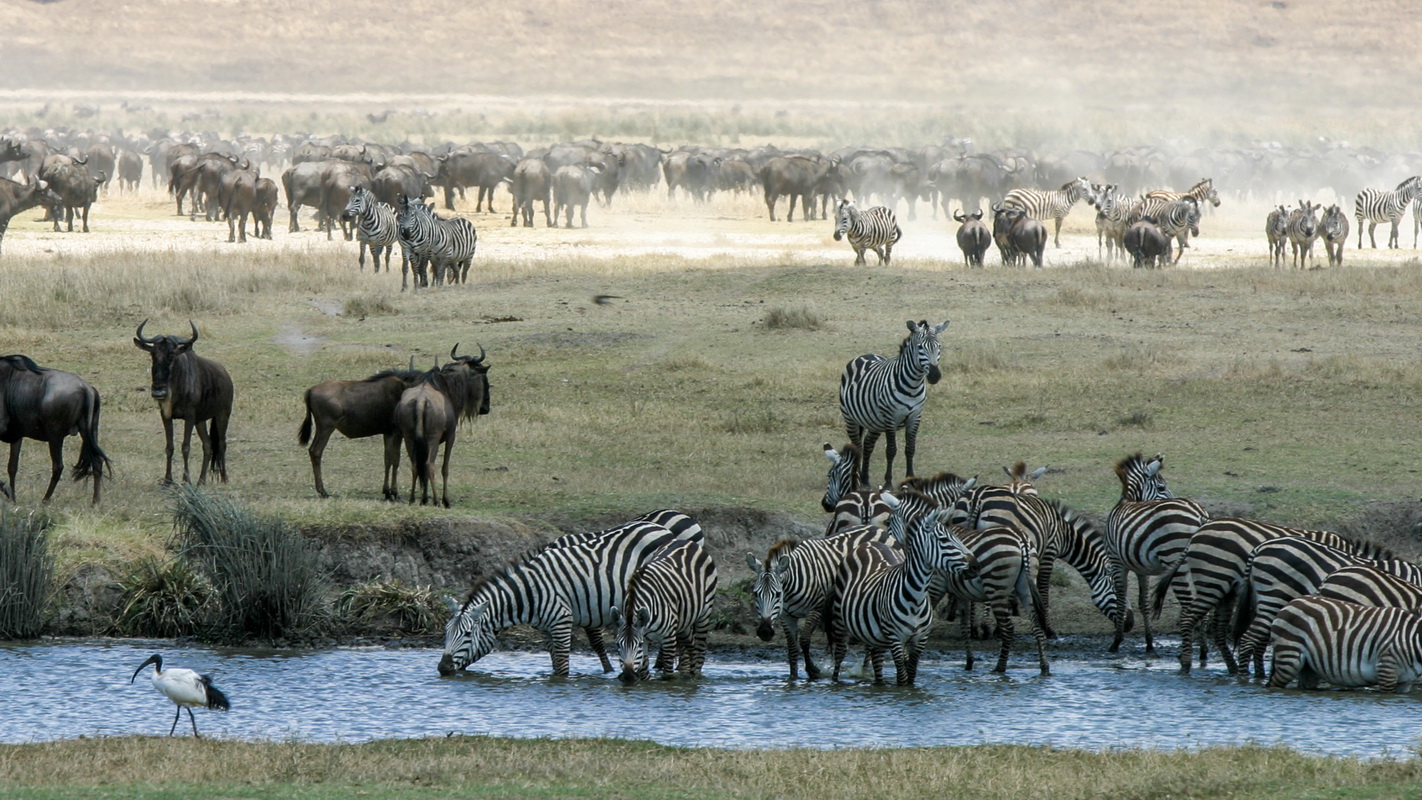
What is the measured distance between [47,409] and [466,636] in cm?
515

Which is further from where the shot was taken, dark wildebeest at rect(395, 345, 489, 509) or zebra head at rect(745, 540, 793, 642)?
dark wildebeest at rect(395, 345, 489, 509)

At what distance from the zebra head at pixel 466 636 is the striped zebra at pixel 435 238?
66.1ft

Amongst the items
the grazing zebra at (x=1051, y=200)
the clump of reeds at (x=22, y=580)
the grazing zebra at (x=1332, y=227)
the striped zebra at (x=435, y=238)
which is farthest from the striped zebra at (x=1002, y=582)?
the grazing zebra at (x=1051, y=200)

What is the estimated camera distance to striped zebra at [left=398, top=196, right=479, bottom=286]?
30953 mm

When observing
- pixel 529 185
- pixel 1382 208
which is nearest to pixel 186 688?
pixel 1382 208

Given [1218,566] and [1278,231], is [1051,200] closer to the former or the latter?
[1278,231]

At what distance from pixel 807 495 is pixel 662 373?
680 cm

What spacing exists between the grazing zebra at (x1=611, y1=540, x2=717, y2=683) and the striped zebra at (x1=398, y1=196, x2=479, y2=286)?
65.9 ft

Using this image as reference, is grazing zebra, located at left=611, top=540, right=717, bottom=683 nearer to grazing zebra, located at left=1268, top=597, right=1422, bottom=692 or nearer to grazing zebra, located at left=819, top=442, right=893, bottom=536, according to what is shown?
grazing zebra, located at left=819, top=442, right=893, bottom=536

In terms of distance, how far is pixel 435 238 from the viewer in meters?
31.1

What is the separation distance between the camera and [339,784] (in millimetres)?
8148

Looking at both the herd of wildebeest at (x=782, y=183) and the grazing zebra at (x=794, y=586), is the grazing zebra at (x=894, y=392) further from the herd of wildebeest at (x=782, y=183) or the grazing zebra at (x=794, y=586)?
the herd of wildebeest at (x=782, y=183)

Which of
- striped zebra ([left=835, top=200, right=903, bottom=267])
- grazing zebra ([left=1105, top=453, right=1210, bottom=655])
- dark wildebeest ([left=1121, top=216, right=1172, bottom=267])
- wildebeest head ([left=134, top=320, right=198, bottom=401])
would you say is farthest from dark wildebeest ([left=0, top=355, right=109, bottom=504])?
dark wildebeest ([left=1121, top=216, right=1172, bottom=267])

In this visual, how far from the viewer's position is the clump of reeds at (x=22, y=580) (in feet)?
39.2
